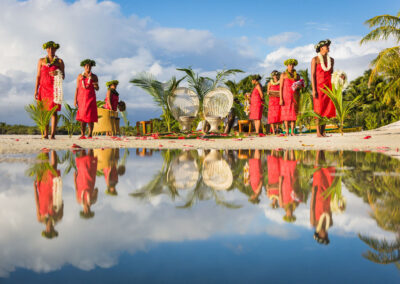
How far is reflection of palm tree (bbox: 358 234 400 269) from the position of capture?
888 millimetres

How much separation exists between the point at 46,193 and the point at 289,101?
7918mm

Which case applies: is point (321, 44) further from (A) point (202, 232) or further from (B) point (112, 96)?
(B) point (112, 96)

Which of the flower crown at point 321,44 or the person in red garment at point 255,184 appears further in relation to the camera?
the flower crown at point 321,44

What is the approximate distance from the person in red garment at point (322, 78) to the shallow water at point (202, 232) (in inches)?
232

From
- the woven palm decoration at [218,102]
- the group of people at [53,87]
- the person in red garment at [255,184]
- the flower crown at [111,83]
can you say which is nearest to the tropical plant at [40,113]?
the group of people at [53,87]

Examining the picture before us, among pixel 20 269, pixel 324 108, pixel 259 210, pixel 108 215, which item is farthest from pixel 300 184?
pixel 324 108

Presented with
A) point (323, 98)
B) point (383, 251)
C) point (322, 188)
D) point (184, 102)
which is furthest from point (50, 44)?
point (383, 251)

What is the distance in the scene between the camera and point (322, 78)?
293 inches

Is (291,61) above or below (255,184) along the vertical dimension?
above

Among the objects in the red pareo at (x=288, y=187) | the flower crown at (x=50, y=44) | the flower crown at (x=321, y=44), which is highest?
the flower crown at (x=50, y=44)

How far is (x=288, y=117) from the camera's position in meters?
8.91

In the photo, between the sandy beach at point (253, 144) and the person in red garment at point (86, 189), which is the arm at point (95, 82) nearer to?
the sandy beach at point (253, 144)

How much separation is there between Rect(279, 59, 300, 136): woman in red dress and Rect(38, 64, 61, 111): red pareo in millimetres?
5719

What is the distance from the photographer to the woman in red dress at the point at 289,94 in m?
8.84
